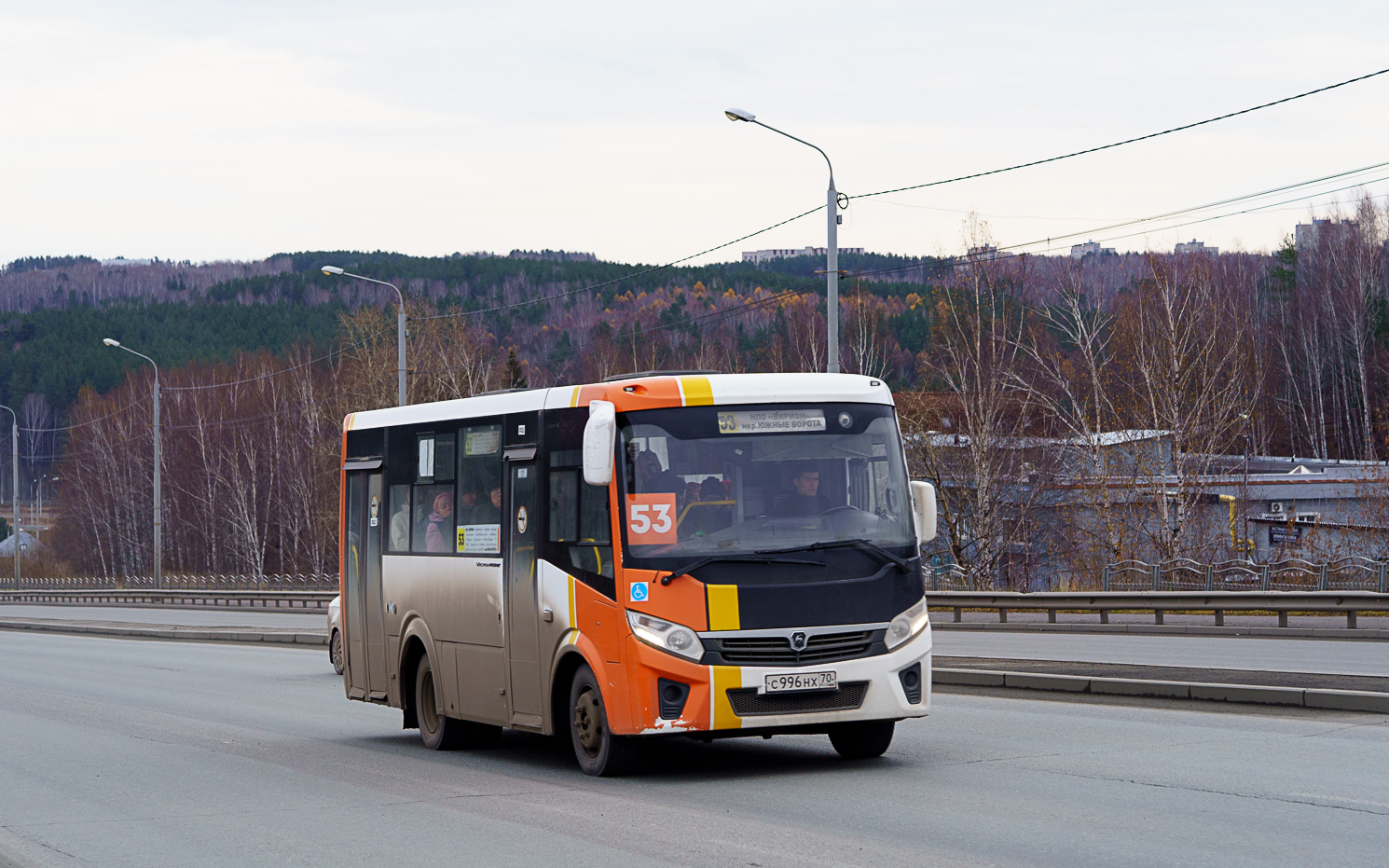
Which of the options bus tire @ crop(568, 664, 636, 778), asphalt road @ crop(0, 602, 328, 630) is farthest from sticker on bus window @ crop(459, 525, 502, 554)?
asphalt road @ crop(0, 602, 328, 630)

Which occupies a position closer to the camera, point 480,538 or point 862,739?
point 862,739

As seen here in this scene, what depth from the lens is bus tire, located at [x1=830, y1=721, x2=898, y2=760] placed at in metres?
10.8

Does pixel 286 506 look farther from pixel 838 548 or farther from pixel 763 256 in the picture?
pixel 838 548

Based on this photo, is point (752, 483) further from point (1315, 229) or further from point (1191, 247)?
point (1315, 229)

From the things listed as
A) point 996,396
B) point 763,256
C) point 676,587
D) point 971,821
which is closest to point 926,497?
point 676,587

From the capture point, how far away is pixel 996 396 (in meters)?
47.7

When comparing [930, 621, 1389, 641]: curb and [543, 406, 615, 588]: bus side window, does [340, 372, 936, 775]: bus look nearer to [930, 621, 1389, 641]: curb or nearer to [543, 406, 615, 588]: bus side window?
[543, 406, 615, 588]: bus side window

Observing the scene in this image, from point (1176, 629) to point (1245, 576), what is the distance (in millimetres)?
8545

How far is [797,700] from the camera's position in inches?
395

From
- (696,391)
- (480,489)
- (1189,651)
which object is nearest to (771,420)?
(696,391)

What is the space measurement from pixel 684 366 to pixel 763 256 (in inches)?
1644

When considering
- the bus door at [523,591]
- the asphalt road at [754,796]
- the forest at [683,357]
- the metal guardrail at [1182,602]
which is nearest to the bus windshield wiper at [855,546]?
the asphalt road at [754,796]

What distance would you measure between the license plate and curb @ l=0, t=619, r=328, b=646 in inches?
840

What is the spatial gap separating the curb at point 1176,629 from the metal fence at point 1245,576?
329 cm
